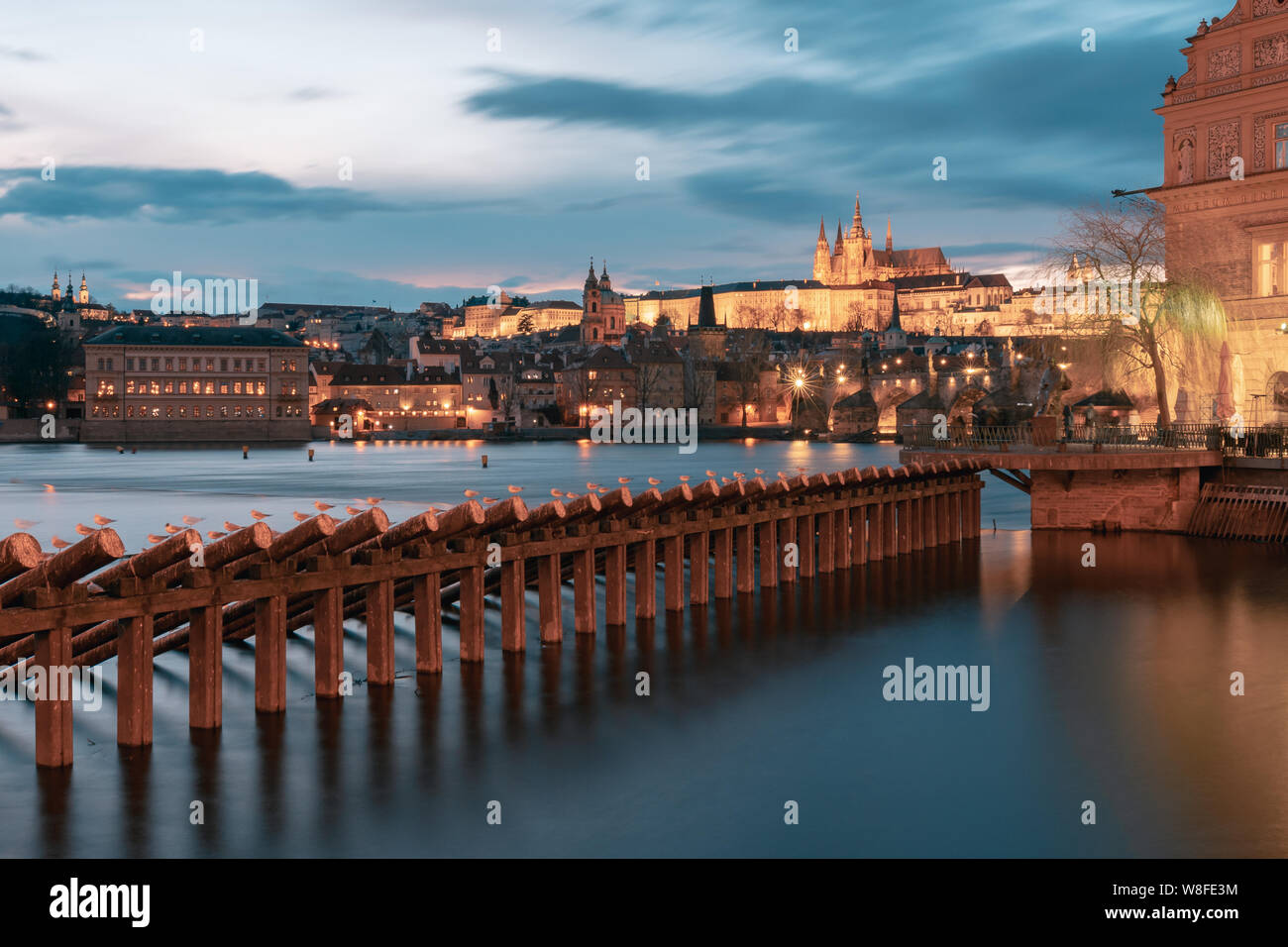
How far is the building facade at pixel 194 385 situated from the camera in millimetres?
156000

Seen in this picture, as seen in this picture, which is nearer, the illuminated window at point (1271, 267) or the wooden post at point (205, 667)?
the wooden post at point (205, 667)

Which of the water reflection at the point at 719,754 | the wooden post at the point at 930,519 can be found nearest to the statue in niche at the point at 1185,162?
the wooden post at the point at 930,519

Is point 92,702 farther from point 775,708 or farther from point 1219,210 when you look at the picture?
point 1219,210

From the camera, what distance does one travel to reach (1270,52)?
130 feet

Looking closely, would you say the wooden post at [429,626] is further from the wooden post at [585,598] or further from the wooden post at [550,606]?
the wooden post at [585,598]

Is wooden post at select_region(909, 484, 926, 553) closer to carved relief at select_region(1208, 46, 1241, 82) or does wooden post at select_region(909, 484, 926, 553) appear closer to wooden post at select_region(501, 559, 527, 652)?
wooden post at select_region(501, 559, 527, 652)

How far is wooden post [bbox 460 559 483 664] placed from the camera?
17.7 metres

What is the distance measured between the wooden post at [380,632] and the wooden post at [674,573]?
6817 mm

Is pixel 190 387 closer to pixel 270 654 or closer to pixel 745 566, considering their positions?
pixel 745 566
